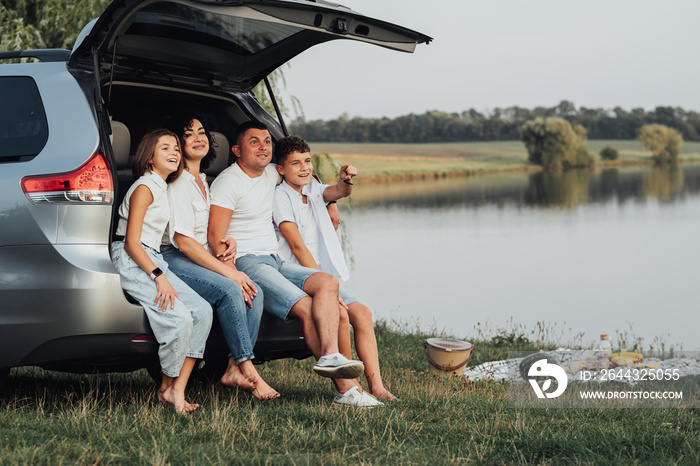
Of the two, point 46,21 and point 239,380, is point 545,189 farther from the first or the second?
point 239,380

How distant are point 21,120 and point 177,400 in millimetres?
1627

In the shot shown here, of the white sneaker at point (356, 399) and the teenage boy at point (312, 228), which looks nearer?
the white sneaker at point (356, 399)

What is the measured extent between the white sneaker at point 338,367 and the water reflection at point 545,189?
3570 centimetres

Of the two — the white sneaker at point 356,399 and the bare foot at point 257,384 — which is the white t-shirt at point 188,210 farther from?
the white sneaker at point 356,399

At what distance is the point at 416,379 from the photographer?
19.4 ft

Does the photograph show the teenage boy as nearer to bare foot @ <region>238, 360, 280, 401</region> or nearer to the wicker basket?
bare foot @ <region>238, 360, 280, 401</region>

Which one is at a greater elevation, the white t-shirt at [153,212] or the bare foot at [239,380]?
the white t-shirt at [153,212]

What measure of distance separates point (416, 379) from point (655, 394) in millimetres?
1632

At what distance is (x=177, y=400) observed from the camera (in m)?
4.11

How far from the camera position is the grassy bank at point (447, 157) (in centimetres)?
4706

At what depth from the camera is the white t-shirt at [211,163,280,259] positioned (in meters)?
4.54

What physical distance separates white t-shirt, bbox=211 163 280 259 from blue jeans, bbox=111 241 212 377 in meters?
0.56

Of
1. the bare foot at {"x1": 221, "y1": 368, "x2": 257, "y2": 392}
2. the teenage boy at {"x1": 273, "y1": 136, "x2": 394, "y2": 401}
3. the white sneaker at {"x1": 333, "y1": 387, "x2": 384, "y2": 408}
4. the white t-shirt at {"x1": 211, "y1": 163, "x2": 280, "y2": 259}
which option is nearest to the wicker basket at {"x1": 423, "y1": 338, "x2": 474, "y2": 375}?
the teenage boy at {"x1": 273, "y1": 136, "x2": 394, "y2": 401}

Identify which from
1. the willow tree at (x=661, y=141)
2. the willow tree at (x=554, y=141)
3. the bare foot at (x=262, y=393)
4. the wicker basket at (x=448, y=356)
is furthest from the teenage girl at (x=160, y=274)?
the willow tree at (x=661, y=141)
